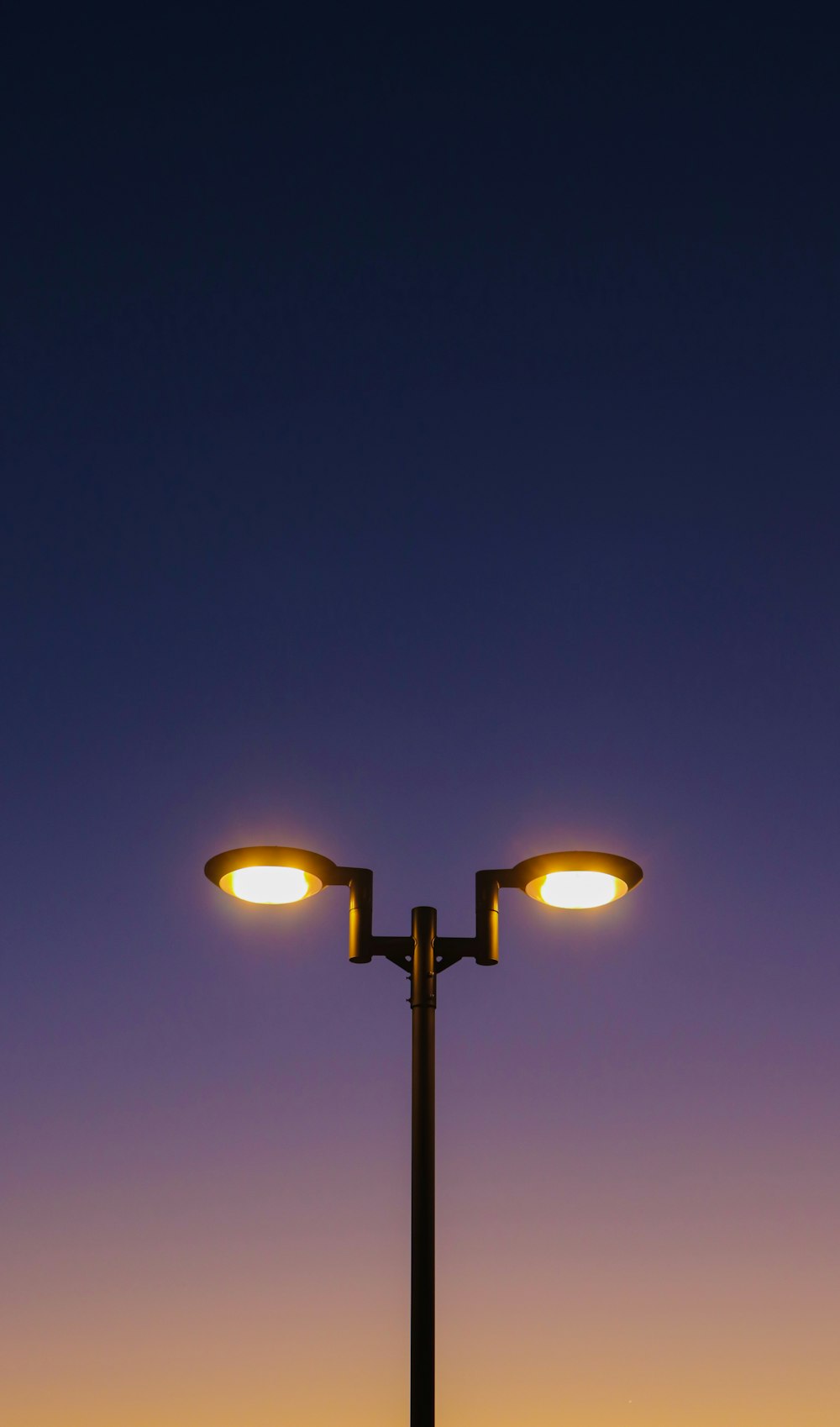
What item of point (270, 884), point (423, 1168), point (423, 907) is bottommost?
point (423, 1168)

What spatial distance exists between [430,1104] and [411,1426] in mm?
1615

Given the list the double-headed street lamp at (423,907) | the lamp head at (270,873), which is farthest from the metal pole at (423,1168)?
the lamp head at (270,873)

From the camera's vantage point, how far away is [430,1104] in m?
7.52

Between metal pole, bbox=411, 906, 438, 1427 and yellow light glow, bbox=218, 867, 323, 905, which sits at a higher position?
yellow light glow, bbox=218, 867, 323, 905

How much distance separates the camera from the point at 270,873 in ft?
26.6

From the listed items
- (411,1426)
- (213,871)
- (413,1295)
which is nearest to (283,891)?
(213,871)

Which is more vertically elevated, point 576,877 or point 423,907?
point 576,877

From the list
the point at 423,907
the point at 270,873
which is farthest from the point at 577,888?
the point at 270,873

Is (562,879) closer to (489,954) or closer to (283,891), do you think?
(489,954)

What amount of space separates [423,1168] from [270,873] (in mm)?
1912

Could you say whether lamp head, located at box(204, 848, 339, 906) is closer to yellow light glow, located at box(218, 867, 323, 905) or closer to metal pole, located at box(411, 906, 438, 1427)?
yellow light glow, located at box(218, 867, 323, 905)

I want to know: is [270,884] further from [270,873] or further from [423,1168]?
[423,1168]

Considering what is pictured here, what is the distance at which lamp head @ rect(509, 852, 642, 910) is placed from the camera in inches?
317

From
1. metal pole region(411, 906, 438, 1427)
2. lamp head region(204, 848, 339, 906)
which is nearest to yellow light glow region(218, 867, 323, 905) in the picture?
lamp head region(204, 848, 339, 906)
